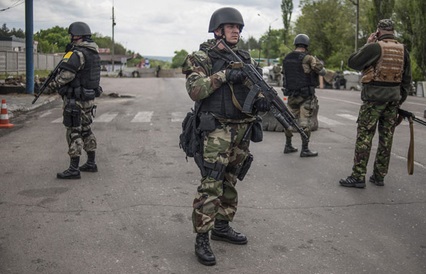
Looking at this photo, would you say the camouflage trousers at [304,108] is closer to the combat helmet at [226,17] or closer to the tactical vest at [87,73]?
the tactical vest at [87,73]

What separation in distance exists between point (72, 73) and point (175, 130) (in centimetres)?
497

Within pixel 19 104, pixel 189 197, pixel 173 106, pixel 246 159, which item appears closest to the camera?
pixel 246 159

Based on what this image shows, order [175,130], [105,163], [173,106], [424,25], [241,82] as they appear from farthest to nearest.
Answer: [424,25] → [173,106] → [175,130] → [105,163] → [241,82]

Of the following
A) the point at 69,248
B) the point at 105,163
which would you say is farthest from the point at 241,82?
the point at 105,163

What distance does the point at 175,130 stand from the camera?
11289 mm

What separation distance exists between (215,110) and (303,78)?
4333 millimetres

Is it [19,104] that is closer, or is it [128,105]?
[19,104]

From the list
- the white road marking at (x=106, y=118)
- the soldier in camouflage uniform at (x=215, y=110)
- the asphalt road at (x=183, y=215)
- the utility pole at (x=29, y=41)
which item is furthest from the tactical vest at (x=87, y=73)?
the utility pole at (x=29, y=41)

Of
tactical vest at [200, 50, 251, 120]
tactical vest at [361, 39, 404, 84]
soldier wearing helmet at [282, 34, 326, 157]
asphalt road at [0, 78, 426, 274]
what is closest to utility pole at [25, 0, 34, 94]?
asphalt road at [0, 78, 426, 274]

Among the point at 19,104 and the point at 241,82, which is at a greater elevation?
the point at 241,82

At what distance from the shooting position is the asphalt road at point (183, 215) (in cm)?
407

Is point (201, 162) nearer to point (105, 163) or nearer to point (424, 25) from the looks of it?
point (105, 163)

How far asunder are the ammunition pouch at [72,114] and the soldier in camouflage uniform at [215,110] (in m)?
2.85

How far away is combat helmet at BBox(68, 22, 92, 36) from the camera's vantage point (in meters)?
6.55
